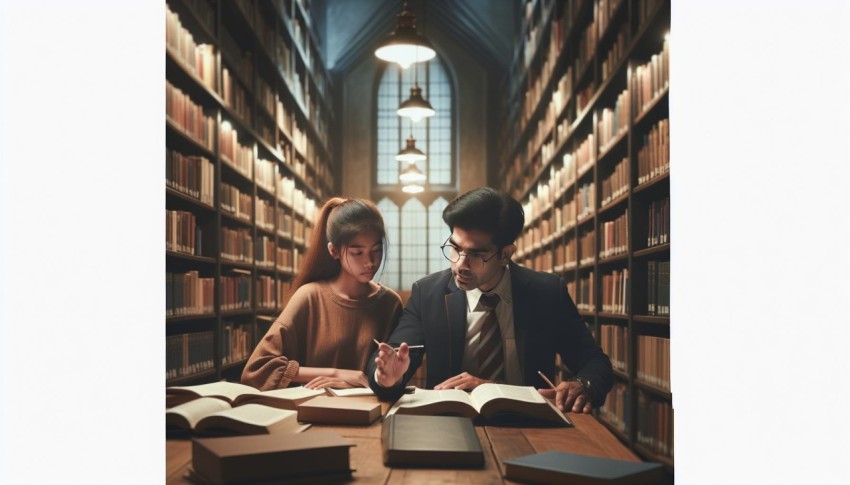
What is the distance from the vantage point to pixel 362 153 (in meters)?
3.12

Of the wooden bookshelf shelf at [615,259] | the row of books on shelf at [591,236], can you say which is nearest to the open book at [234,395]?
the row of books on shelf at [591,236]

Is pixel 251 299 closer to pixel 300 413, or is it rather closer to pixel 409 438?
pixel 300 413

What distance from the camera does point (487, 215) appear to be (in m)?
2.32

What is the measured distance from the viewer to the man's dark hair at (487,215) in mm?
2314

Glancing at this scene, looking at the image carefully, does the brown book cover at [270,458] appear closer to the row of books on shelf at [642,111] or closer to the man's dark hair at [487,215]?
the man's dark hair at [487,215]

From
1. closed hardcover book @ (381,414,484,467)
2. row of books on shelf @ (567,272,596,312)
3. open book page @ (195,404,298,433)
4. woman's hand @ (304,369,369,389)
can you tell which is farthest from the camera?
row of books on shelf @ (567,272,596,312)

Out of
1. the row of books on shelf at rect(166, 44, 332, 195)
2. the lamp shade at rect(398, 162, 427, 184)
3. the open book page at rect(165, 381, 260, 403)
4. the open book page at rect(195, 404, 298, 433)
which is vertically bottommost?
the open book page at rect(195, 404, 298, 433)

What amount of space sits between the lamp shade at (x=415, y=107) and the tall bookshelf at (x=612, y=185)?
731 millimetres

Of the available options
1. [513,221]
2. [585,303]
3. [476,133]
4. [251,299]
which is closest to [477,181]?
[476,133]

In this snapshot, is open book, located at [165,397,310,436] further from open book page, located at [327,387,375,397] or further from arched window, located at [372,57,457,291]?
arched window, located at [372,57,457,291]

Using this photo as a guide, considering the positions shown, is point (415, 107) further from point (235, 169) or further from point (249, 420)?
point (249, 420)

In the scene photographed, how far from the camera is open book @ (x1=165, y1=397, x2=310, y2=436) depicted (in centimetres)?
159

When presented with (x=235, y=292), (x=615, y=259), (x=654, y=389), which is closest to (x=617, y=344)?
(x=615, y=259)

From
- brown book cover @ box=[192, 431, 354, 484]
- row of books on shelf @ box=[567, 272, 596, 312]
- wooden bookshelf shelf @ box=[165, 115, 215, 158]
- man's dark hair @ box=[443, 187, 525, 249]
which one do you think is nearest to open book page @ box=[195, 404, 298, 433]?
brown book cover @ box=[192, 431, 354, 484]
